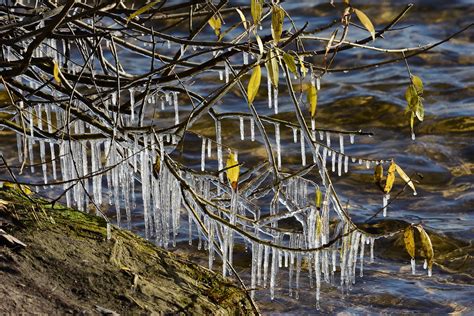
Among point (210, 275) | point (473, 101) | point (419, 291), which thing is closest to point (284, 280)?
point (419, 291)

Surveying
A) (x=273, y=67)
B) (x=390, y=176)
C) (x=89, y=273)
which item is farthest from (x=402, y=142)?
(x=273, y=67)

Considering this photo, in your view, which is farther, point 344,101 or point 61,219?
point 344,101

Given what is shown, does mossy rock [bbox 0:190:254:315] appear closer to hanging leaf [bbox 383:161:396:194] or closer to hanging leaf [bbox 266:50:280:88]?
hanging leaf [bbox 383:161:396:194]

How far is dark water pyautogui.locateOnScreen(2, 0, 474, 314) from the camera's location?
4.90 meters

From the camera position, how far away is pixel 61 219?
3650 mm

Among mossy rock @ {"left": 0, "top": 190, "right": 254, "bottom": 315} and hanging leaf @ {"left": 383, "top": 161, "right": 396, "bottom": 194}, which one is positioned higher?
hanging leaf @ {"left": 383, "top": 161, "right": 396, "bottom": 194}

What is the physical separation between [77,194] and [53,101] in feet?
2.57

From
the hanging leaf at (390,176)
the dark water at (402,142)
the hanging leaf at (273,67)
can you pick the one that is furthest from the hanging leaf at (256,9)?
the dark water at (402,142)

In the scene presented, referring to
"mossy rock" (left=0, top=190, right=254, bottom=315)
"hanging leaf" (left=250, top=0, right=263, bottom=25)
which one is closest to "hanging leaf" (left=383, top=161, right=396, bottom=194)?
"mossy rock" (left=0, top=190, right=254, bottom=315)

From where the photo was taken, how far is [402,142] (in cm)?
741

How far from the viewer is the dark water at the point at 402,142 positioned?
16.1 feet

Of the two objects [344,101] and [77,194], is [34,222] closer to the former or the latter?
[77,194]

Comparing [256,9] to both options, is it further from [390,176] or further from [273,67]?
[390,176]

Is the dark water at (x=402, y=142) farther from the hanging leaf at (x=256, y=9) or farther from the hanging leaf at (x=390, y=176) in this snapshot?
the hanging leaf at (x=256, y=9)
